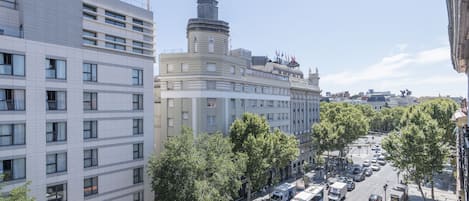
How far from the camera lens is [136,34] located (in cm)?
2833

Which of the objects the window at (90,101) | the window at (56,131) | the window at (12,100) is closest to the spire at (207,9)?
the window at (90,101)

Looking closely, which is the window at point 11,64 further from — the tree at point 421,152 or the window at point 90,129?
the tree at point 421,152

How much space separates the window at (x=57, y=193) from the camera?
22.0 metres

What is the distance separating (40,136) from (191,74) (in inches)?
711

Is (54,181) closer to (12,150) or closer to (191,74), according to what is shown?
(12,150)

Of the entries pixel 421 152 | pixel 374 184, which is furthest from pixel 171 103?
pixel 374 184

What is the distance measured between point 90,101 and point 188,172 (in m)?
9.59

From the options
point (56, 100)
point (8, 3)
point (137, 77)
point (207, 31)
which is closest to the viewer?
point (8, 3)

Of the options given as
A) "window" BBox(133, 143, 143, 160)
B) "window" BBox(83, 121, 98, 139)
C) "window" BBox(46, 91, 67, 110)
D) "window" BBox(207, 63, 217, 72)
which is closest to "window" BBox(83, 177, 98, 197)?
"window" BBox(83, 121, 98, 139)

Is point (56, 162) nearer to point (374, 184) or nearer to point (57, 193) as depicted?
point (57, 193)

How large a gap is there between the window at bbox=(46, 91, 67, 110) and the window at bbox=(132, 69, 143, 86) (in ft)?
21.6

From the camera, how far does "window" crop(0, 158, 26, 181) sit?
1980cm

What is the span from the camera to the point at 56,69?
22562mm

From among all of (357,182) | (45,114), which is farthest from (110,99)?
(357,182)
